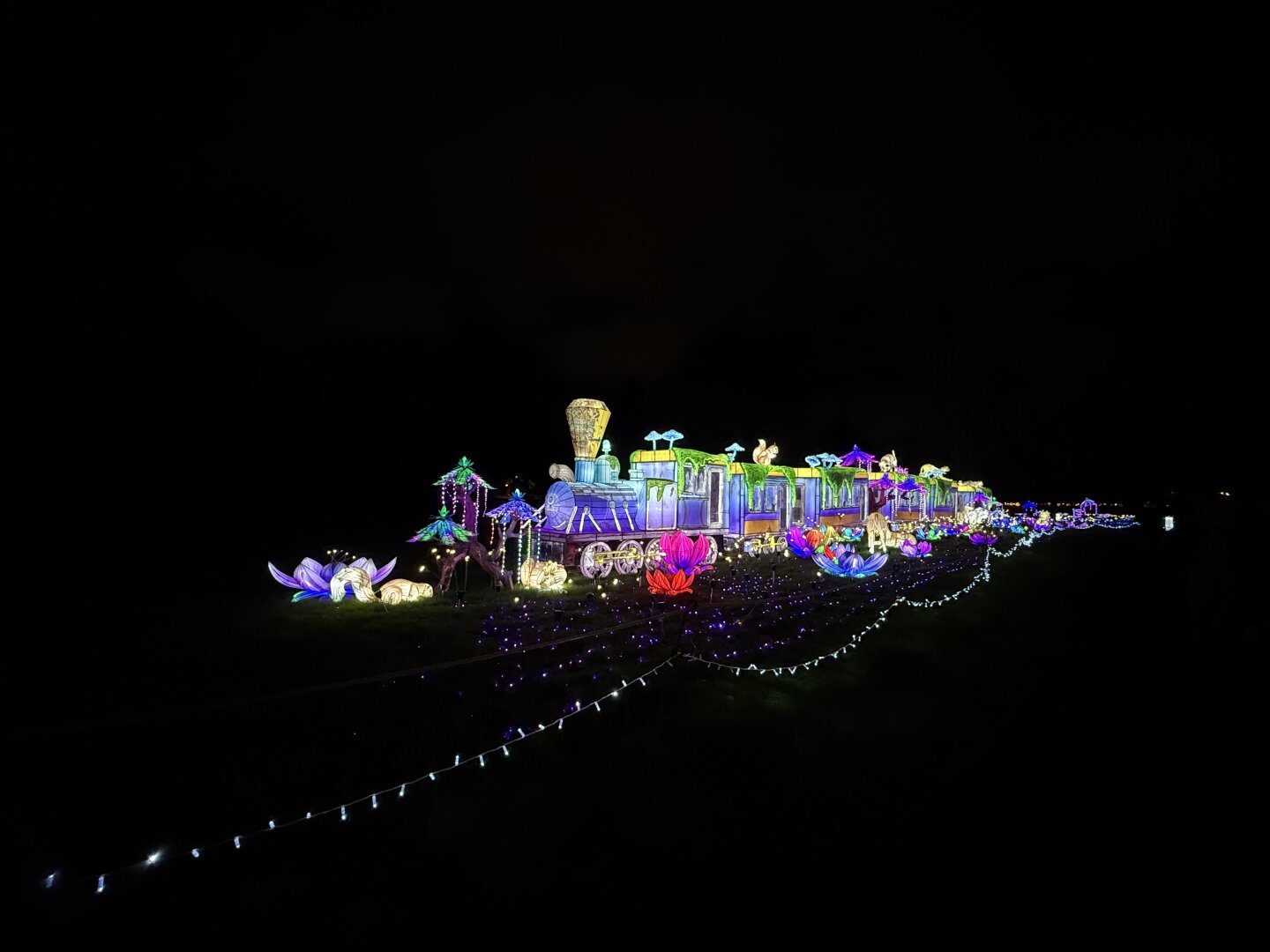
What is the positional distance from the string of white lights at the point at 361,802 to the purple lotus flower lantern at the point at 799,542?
39.2 feet

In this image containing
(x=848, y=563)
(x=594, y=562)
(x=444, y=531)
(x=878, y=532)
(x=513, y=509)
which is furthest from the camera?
(x=878, y=532)

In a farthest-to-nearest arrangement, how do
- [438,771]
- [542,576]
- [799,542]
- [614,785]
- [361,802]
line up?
[799,542] → [542,576] → [614,785] → [438,771] → [361,802]

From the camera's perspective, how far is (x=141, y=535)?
698 inches

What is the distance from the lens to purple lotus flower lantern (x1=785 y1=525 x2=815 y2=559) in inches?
653

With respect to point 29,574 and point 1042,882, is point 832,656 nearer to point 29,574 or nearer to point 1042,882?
point 1042,882

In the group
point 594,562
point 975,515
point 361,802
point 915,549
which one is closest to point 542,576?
point 594,562

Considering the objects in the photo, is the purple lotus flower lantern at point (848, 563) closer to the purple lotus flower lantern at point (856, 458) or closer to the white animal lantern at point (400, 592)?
the white animal lantern at point (400, 592)

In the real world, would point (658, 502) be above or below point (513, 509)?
above

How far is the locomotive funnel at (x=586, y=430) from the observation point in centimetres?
1361

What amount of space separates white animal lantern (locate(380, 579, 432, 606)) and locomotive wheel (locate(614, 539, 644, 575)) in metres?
4.82

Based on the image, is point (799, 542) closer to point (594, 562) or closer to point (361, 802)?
point (594, 562)

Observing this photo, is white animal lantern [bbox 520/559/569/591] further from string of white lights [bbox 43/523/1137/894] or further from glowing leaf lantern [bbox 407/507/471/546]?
string of white lights [bbox 43/523/1137/894]

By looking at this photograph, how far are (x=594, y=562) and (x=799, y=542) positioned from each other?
7.16 metres

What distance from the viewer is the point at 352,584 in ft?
32.7
